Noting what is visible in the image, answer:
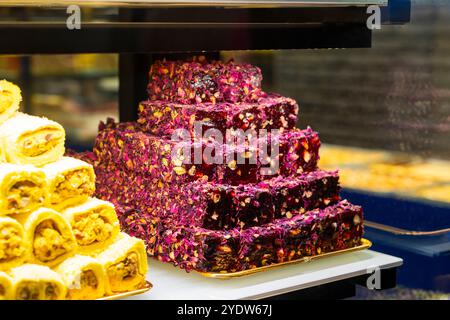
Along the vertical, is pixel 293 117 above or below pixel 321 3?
below

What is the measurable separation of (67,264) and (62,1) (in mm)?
644

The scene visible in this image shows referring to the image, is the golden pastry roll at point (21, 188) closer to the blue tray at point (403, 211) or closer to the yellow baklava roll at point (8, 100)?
the yellow baklava roll at point (8, 100)

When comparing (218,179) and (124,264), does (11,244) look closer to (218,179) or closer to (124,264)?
(124,264)

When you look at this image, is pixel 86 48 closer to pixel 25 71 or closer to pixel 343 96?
pixel 25 71

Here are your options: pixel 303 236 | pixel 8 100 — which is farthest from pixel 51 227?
pixel 303 236

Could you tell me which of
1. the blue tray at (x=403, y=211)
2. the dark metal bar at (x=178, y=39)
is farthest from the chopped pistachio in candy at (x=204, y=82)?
the blue tray at (x=403, y=211)

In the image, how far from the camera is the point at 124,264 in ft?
6.68

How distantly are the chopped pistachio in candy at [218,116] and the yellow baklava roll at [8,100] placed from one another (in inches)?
18.6

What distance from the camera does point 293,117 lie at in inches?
100

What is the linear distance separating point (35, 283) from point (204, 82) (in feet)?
2.85

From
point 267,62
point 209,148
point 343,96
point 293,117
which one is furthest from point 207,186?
point 343,96

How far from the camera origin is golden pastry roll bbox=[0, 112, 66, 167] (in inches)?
77.5

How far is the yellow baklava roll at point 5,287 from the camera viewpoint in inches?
70.9

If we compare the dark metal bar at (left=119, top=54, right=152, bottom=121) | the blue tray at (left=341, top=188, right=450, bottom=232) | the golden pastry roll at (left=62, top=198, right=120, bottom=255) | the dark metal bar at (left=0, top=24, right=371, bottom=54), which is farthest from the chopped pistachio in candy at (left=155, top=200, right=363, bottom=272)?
the blue tray at (left=341, top=188, right=450, bottom=232)
